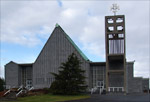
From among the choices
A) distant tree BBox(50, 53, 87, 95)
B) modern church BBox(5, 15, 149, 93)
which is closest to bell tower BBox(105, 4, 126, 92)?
modern church BBox(5, 15, 149, 93)

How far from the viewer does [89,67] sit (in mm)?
49281

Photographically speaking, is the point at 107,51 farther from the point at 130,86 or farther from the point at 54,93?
the point at 54,93

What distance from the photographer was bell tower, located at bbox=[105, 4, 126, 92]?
4481cm

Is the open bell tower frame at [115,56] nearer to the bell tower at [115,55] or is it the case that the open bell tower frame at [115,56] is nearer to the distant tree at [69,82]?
the bell tower at [115,55]

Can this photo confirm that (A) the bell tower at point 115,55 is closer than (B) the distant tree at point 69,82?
No

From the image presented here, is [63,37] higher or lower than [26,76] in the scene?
higher

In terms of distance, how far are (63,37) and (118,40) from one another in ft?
40.9

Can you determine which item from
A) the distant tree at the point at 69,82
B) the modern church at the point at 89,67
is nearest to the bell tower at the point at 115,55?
the modern church at the point at 89,67

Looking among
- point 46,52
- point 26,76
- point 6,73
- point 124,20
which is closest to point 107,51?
point 124,20

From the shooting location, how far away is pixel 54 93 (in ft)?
110

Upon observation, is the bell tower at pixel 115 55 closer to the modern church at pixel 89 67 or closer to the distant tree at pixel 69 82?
the modern church at pixel 89 67

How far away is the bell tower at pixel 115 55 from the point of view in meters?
44.8

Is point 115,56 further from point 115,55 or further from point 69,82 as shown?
point 69,82

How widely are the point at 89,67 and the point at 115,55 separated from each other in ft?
23.4
